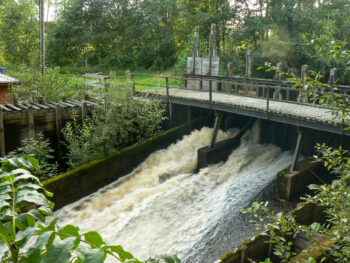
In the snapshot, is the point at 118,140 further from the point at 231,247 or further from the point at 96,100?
the point at 231,247

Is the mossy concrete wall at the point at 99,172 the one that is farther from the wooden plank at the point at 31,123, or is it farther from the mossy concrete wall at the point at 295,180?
the mossy concrete wall at the point at 295,180

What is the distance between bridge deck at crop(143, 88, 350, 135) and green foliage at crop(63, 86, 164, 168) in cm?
168

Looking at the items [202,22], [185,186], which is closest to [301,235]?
[185,186]

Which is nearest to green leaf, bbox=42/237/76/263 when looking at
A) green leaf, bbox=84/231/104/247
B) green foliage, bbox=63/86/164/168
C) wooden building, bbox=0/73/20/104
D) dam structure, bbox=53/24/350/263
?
green leaf, bbox=84/231/104/247

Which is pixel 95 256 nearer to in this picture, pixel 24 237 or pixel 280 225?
pixel 24 237

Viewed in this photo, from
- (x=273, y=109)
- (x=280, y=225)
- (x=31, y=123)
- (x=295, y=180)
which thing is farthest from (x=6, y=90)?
(x=280, y=225)

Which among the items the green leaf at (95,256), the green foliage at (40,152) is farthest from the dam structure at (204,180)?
the green leaf at (95,256)

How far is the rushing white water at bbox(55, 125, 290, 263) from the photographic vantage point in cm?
814

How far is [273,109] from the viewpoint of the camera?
1127 centimetres

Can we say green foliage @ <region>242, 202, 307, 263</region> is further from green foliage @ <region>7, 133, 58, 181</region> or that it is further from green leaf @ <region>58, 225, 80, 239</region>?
green foliage @ <region>7, 133, 58, 181</region>

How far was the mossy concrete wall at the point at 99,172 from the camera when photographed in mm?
9883

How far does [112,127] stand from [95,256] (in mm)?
10884

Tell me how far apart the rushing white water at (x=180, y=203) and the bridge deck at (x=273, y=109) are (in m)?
1.90

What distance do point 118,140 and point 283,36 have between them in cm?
1738
